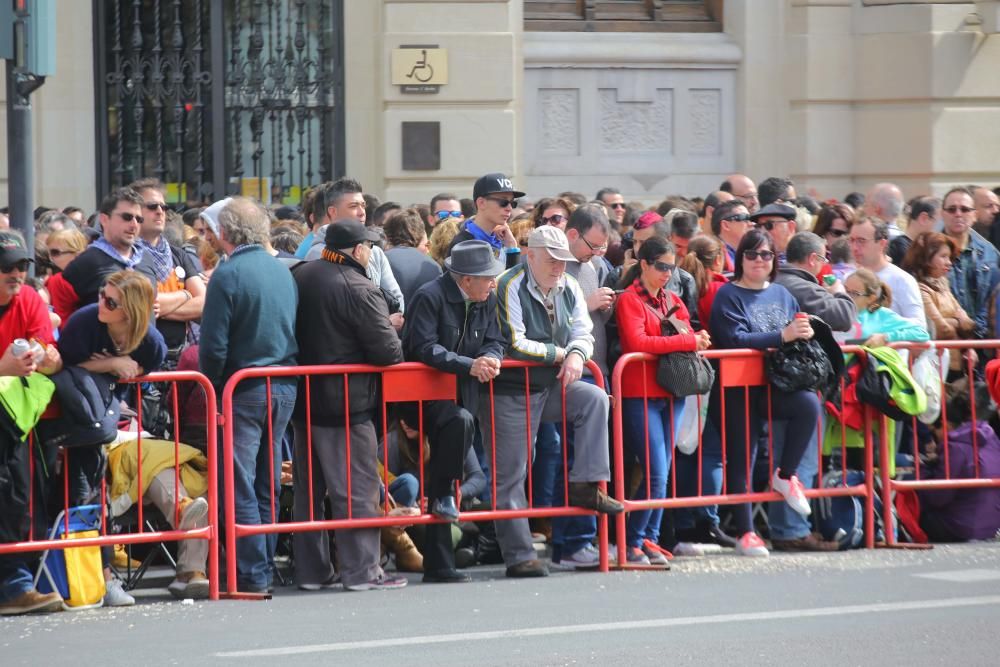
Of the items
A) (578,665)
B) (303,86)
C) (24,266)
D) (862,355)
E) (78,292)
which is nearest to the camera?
(578,665)

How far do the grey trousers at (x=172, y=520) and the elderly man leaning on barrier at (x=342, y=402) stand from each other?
0.56 metres

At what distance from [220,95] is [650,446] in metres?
8.14

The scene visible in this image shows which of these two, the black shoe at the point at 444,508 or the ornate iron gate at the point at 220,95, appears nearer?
the black shoe at the point at 444,508

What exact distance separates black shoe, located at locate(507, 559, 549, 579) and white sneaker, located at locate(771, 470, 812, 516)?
1519 millimetres

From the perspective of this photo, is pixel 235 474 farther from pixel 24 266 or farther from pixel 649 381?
pixel 649 381

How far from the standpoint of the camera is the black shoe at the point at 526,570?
9.62m

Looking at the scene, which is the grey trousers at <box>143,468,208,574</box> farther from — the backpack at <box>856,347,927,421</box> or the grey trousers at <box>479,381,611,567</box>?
the backpack at <box>856,347,927,421</box>

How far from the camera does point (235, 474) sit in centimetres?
916

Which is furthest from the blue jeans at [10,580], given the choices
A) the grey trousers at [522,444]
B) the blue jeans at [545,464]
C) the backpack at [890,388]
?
the backpack at [890,388]

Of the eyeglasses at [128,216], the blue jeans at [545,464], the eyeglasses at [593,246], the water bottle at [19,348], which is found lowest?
the blue jeans at [545,464]

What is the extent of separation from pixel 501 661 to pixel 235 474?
7.37ft

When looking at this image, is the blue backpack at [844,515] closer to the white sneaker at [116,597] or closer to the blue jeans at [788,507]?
the blue jeans at [788,507]

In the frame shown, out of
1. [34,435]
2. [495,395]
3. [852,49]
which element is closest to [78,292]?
[34,435]

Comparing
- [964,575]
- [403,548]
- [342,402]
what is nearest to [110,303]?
→ [342,402]
